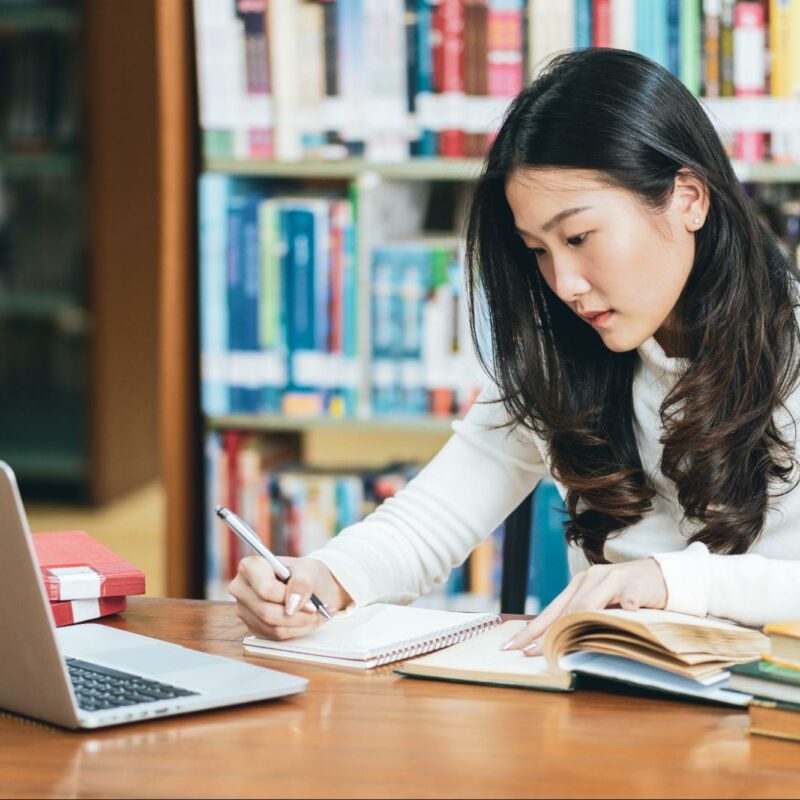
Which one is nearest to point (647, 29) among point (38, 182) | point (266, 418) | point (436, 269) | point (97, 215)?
point (436, 269)

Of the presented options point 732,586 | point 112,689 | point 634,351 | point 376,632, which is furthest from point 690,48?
point 112,689

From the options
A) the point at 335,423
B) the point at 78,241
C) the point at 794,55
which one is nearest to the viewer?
the point at 794,55

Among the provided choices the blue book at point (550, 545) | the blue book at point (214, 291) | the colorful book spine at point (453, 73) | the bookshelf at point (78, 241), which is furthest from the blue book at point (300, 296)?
the bookshelf at point (78, 241)

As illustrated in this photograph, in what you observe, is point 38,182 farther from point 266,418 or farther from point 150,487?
point 266,418

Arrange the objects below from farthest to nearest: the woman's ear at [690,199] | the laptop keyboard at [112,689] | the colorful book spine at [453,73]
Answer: the colorful book spine at [453,73], the woman's ear at [690,199], the laptop keyboard at [112,689]

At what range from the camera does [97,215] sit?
14.5 ft

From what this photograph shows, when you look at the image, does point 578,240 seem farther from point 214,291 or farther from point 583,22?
point 214,291

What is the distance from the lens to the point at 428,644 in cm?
120

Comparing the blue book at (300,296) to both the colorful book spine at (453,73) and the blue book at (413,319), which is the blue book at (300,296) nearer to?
the blue book at (413,319)

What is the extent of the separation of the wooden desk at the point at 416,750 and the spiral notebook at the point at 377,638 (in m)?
0.07

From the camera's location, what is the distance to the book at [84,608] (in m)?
1.31

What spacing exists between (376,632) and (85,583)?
296 mm

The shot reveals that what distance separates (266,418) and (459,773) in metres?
1.70

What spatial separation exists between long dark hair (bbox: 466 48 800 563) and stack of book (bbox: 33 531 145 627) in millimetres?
464
